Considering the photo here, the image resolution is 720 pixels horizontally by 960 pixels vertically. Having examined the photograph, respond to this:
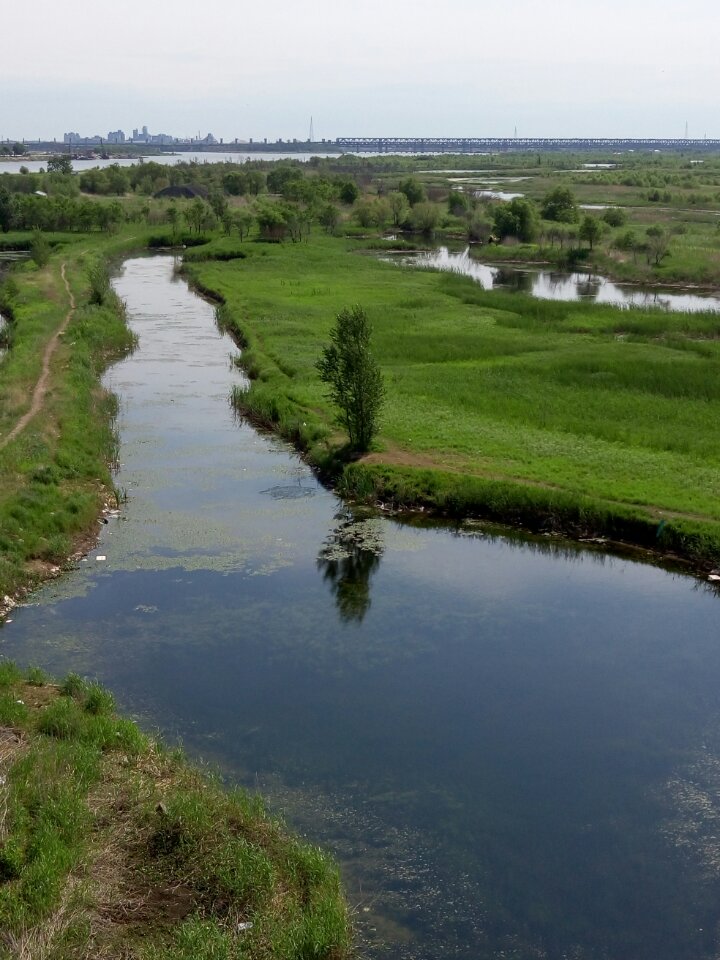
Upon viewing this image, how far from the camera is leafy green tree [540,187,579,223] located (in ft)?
301

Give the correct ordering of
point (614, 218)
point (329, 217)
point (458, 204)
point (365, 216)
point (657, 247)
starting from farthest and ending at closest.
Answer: point (458, 204), point (365, 216), point (329, 217), point (614, 218), point (657, 247)

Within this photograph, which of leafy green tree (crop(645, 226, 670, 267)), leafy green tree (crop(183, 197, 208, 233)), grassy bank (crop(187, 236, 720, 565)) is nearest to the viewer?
grassy bank (crop(187, 236, 720, 565))

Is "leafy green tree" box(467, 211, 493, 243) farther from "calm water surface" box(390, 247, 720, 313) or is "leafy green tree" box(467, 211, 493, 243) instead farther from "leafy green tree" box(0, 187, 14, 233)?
"leafy green tree" box(0, 187, 14, 233)

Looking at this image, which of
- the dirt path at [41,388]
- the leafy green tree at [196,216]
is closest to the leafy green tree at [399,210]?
the leafy green tree at [196,216]

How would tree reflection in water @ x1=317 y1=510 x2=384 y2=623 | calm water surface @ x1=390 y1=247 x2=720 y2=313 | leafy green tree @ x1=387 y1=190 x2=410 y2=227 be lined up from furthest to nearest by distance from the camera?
leafy green tree @ x1=387 y1=190 x2=410 y2=227 → calm water surface @ x1=390 y1=247 x2=720 y2=313 → tree reflection in water @ x1=317 y1=510 x2=384 y2=623

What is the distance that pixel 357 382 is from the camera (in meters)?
27.5

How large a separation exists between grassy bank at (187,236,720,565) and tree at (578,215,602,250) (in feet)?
82.6

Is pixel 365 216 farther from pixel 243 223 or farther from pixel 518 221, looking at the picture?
pixel 518 221

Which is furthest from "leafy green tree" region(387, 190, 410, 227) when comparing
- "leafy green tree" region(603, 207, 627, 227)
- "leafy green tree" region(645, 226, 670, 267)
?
"leafy green tree" region(645, 226, 670, 267)

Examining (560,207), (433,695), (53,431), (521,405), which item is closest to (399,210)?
(560,207)

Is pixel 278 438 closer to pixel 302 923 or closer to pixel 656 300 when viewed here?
pixel 302 923

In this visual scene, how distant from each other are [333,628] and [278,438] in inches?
508

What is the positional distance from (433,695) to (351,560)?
238 inches

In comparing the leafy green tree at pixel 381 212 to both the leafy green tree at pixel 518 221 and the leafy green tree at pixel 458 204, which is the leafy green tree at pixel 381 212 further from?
the leafy green tree at pixel 518 221
